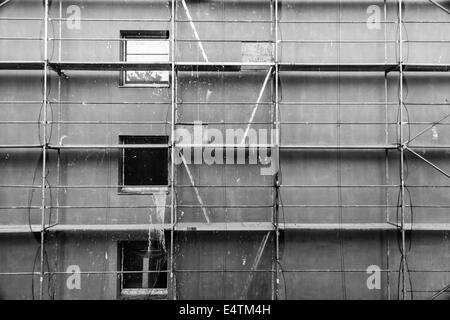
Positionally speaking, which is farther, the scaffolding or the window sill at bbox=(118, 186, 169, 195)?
the window sill at bbox=(118, 186, 169, 195)

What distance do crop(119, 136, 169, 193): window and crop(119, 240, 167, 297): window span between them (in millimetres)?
1339

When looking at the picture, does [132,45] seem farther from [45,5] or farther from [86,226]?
[86,226]

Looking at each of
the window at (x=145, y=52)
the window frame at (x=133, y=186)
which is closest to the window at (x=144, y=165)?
the window frame at (x=133, y=186)

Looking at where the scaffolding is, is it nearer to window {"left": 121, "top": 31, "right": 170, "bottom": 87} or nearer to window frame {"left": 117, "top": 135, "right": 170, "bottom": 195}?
window frame {"left": 117, "top": 135, "right": 170, "bottom": 195}

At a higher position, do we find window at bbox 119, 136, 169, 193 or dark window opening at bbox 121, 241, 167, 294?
window at bbox 119, 136, 169, 193

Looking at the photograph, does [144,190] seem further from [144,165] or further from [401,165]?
[401,165]

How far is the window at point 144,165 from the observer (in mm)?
9078

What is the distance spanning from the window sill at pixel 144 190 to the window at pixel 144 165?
0.19 feet

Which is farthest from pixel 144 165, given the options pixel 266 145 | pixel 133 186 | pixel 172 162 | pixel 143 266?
pixel 266 145

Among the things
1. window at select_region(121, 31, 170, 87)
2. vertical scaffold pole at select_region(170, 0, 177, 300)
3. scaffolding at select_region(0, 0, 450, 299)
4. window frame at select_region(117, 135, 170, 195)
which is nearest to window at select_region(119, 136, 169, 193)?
window frame at select_region(117, 135, 170, 195)

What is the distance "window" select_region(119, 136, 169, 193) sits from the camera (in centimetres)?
908

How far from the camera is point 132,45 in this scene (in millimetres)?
9289

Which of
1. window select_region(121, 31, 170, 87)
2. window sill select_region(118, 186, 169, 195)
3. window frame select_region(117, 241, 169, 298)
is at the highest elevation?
window select_region(121, 31, 170, 87)
